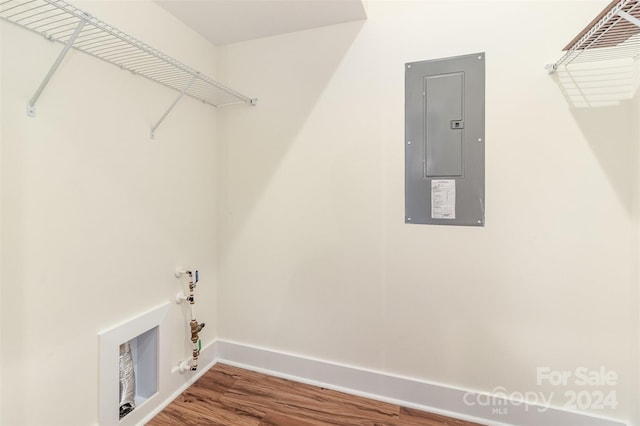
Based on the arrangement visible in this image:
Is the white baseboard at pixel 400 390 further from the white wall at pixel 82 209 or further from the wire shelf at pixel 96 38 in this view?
the wire shelf at pixel 96 38

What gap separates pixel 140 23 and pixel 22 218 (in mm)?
1044

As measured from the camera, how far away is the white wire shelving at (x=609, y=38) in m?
0.95

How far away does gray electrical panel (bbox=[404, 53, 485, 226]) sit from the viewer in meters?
1.50

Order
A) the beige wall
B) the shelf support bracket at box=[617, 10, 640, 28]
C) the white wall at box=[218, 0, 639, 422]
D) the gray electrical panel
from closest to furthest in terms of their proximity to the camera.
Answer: the shelf support bracket at box=[617, 10, 640, 28], the beige wall, the white wall at box=[218, 0, 639, 422], the gray electrical panel

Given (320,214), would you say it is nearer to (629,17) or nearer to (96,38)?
(96,38)

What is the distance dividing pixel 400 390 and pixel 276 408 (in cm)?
70

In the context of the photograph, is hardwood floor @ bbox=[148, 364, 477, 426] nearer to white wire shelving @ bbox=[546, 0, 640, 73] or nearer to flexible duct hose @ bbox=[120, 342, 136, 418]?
flexible duct hose @ bbox=[120, 342, 136, 418]

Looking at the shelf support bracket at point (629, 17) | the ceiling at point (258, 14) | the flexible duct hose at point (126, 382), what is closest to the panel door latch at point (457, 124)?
the shelf support bracket at point (629, 17)

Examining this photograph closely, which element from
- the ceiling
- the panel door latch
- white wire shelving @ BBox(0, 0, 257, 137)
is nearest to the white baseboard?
the panel door latch

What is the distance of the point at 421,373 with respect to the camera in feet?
5.36

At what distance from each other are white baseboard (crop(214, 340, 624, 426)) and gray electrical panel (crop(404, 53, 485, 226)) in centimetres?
92

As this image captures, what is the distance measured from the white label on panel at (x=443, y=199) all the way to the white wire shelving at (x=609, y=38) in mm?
687

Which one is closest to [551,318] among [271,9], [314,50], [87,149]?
[314,50]

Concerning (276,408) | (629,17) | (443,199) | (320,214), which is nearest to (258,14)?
(320,214)
